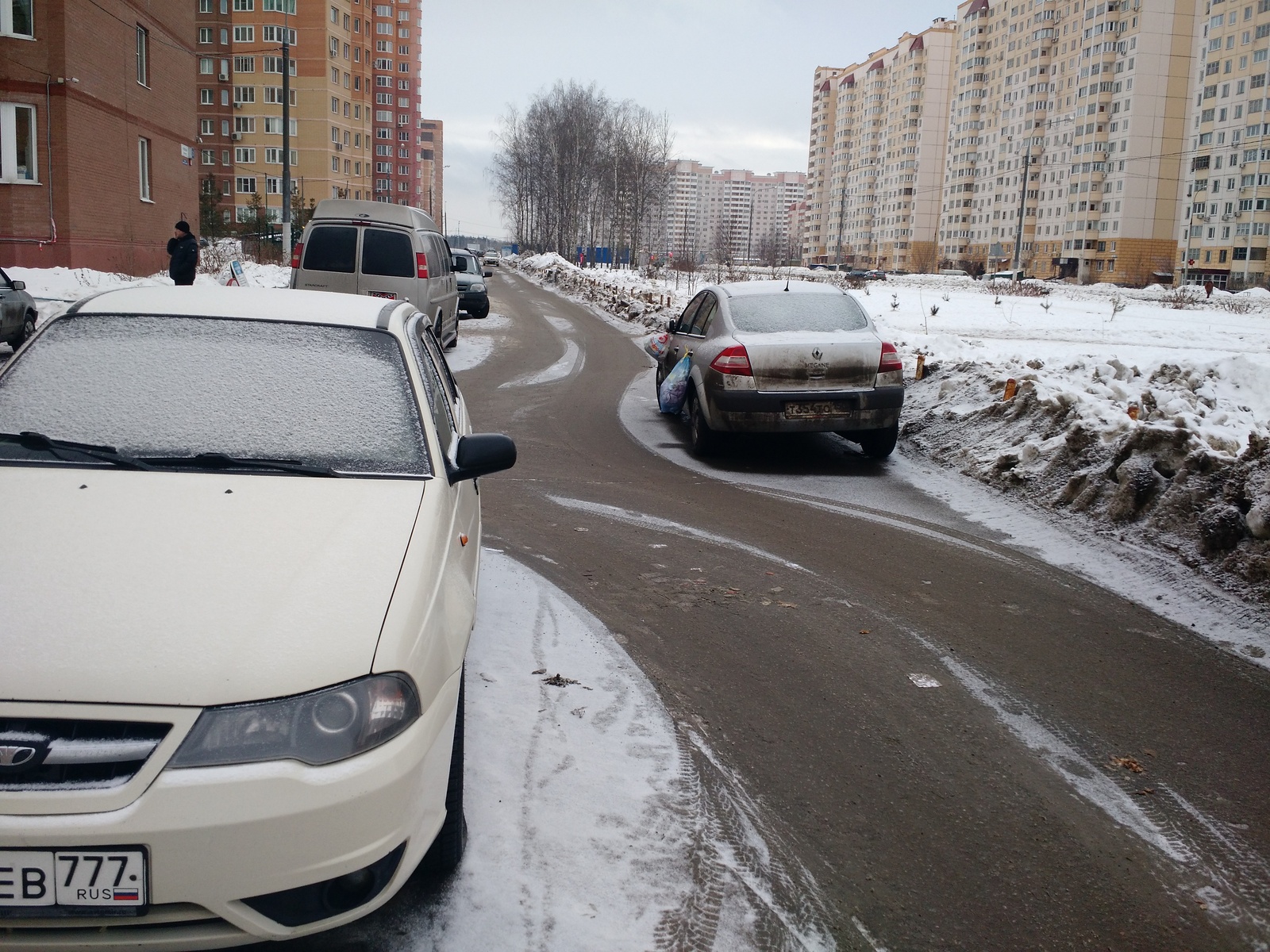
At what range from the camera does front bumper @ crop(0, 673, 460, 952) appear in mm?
2125

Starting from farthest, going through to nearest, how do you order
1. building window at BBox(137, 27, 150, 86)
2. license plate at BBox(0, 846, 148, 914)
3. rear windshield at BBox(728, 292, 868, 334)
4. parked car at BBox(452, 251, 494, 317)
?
building window at BBox(137, 27, 150, 86) < parked car at BBox(452, 251, 494, 317) < rear windshield at BBox(728, 292, 868, 334) < license plate at BBox(0, 846, 148, 914)

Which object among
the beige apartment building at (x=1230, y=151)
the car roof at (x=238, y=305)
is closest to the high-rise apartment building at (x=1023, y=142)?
the beige apartment building at (x=1230, y=151)

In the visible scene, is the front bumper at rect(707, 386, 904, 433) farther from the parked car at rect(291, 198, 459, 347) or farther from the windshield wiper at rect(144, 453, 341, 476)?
the parked car at rect(291, 198, 459, 347)

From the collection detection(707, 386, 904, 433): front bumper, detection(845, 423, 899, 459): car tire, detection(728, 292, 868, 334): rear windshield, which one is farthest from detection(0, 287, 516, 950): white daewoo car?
detection(845, 423, 899, 459): car tire

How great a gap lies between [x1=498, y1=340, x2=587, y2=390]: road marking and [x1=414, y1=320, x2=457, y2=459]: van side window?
1040 cm

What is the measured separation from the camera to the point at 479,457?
3596 mm

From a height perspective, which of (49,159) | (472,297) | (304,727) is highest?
(49,159)

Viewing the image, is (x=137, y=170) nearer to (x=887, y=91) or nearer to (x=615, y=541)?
(x=615, y=541)

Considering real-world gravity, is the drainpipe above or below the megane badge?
above

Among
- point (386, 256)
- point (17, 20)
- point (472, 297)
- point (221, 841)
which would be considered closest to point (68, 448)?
point (221, 841)

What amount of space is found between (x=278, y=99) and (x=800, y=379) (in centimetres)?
8379

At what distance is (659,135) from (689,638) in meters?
73.0

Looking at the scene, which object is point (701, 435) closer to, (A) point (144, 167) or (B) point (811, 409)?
(B) point (811, 409)

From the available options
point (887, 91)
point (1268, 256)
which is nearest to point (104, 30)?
point (1268, 256)
